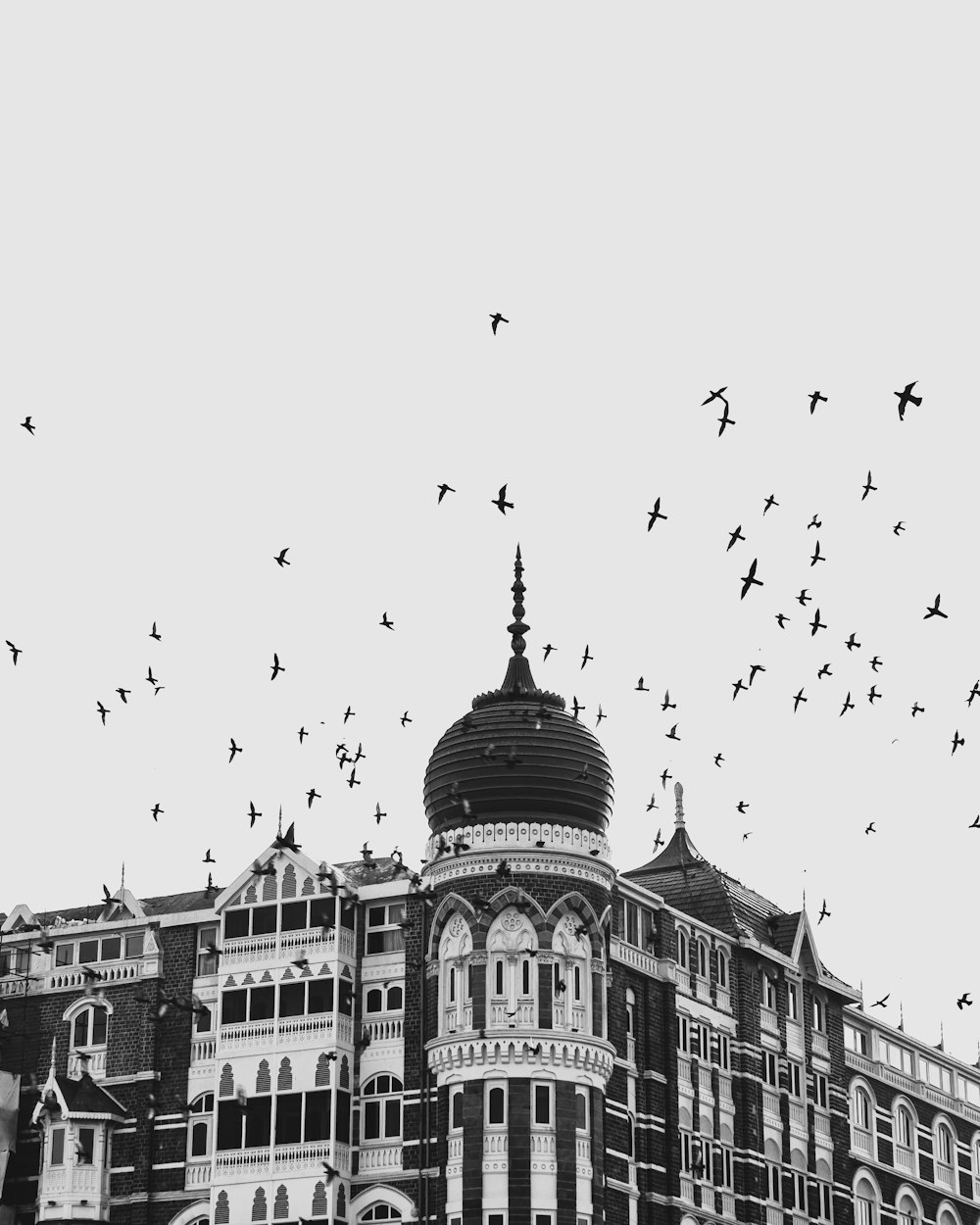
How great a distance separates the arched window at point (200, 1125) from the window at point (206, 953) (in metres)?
5.15

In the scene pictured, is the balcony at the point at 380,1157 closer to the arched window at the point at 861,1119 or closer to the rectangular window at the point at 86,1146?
the rectangular window at the point at 86,1146

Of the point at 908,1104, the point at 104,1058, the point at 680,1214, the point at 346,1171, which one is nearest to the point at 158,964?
the point at 104,1058

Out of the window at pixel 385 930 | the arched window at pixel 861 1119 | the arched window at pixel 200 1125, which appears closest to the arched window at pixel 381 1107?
the window at pixel 385 930

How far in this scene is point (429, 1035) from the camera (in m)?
102

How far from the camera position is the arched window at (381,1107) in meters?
102

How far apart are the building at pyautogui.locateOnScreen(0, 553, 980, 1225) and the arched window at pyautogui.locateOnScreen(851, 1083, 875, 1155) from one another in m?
8.25

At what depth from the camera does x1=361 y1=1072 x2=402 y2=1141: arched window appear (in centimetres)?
10150

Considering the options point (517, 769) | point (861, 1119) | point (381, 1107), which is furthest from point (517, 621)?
point (861, 1119)

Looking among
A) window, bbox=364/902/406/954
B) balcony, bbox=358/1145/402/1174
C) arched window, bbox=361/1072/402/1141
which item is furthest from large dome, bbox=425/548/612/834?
balcony, bbox=358/1145/402/1174

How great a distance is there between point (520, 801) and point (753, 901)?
23.4 metres

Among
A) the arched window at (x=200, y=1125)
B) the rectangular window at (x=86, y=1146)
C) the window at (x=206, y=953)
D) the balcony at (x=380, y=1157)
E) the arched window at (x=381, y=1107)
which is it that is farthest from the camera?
the window at (x=206, y=953)

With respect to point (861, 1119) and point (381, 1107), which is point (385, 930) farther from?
point (861, 1119)

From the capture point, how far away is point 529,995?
100125 mm

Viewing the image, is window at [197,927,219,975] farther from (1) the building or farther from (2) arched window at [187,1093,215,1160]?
(2) arched window at [187,1093,215,1160]
